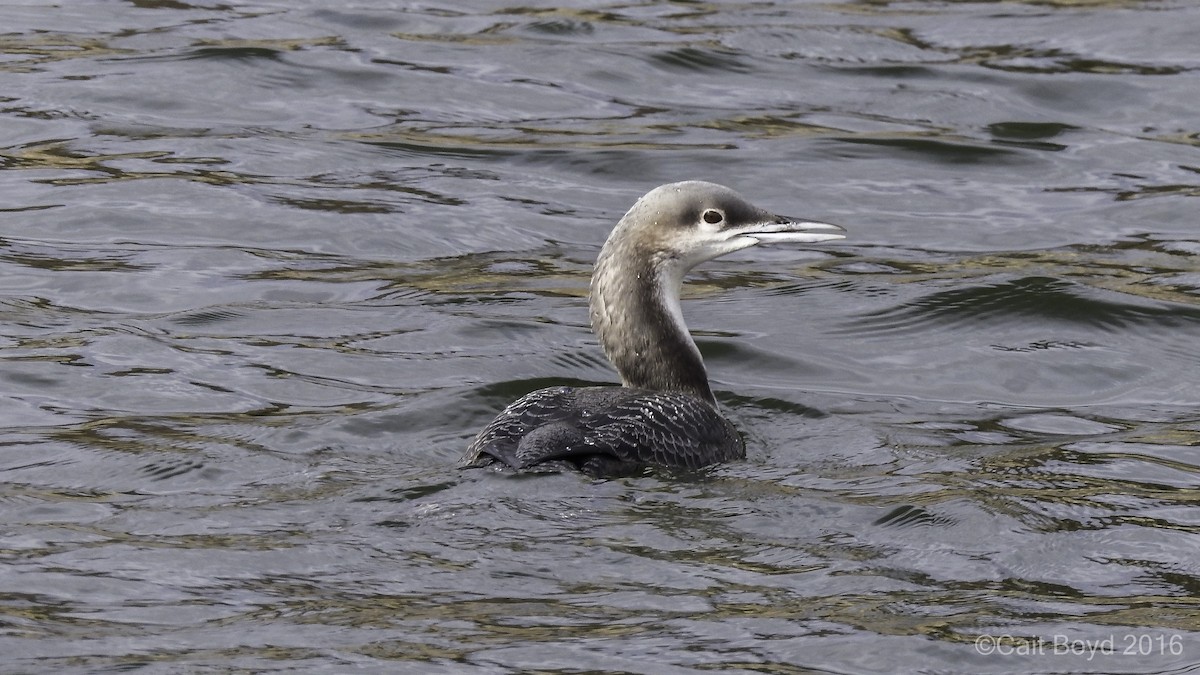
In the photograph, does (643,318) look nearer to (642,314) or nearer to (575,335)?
(642,314)

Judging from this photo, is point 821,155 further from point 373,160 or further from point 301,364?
point 301,364

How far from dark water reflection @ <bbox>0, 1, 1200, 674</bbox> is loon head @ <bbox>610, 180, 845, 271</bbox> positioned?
76 centimetres

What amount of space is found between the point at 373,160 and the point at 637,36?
319 centimetres

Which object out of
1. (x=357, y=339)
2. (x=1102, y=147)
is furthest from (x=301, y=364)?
(x=1102, y=147)

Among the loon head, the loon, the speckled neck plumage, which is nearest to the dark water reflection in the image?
the loon

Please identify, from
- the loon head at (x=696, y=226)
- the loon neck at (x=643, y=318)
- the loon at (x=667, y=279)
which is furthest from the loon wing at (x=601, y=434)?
the loon head at (x=696, y=226)

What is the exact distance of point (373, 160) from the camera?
11266 mm

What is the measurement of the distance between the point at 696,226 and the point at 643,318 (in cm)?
39

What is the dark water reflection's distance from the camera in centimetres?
511

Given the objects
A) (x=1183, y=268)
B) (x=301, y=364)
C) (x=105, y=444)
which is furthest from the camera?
(x=1183, y=268)

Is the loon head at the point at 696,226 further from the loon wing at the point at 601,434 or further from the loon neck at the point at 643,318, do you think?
the loon wing at the point at 601,434

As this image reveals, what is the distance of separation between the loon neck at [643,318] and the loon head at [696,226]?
0.11 ft

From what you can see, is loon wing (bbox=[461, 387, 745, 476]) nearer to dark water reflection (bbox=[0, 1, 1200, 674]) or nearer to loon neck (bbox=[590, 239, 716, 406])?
dark water reflection (bbox=[0, 1, 1200, 674])

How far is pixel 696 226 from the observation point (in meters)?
7.20
